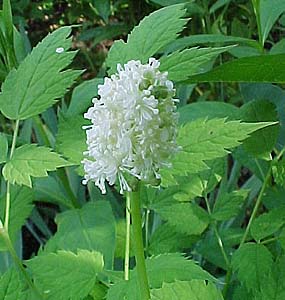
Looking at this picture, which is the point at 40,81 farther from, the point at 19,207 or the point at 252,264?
the point at 252,264

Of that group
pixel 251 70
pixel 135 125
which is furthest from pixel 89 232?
pixel 135 125

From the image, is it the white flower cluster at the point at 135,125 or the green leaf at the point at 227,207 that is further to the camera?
the green leaf at the point at 227,207

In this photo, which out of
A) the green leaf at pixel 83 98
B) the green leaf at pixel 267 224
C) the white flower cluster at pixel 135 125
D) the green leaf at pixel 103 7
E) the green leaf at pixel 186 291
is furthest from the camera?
the green leaf at pixel 103 7

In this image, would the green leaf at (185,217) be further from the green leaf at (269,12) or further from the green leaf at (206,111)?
the green leaf at (269,12)

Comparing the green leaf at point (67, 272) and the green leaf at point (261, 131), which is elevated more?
the green leaf at point (261, 131)

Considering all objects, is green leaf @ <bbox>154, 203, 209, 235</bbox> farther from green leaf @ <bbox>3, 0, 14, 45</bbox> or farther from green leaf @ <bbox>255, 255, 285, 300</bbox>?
green leaf @ <bbox>3, 0, 14, 45</bbox>

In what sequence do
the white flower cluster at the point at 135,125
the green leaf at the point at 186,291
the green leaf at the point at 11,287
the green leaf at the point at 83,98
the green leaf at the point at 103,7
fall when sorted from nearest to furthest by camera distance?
the white flower cluster at the point at 135,125
the green leaf at the point at 186,291
the green leaf at the point at 11,287
the green leaf at the point at 83,98
the green leaf at the point at 103,7

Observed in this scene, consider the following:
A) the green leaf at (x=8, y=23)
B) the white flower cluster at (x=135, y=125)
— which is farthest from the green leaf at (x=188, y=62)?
the green leaf at (x=8, y=23)
